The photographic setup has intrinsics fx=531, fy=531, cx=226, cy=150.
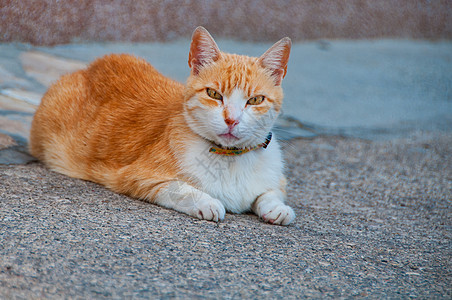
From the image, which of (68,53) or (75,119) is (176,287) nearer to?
(75,119)

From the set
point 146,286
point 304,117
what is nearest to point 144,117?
point 146,286

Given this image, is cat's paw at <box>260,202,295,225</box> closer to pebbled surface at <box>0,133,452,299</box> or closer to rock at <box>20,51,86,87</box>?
pebbled surface at <box>0,133,452,299</box>

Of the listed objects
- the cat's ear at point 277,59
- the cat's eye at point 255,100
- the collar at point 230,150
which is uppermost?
the cat's ear at point 277,59

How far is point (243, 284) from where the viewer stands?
A: 2010 millimetres

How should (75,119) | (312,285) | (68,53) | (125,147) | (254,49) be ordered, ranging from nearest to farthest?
1. (312,285)
2. (125,147)
3. (75,119)
4. (68,53)
5. (254,49)

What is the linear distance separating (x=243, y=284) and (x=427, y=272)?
35.7 inches

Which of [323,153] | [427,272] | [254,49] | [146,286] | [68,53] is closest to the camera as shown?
[146,286]

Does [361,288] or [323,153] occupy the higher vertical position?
[361,288]

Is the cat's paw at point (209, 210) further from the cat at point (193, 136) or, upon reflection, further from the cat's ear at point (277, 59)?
the cat's ear at point (277, 59)

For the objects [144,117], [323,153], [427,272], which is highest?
[144,117]

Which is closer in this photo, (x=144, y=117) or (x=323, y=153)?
(x=144, y=117)

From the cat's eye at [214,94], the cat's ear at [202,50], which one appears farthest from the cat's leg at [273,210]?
the cat's ear at [202,50]

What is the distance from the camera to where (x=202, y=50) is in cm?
272

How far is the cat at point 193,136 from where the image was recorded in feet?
8.54
